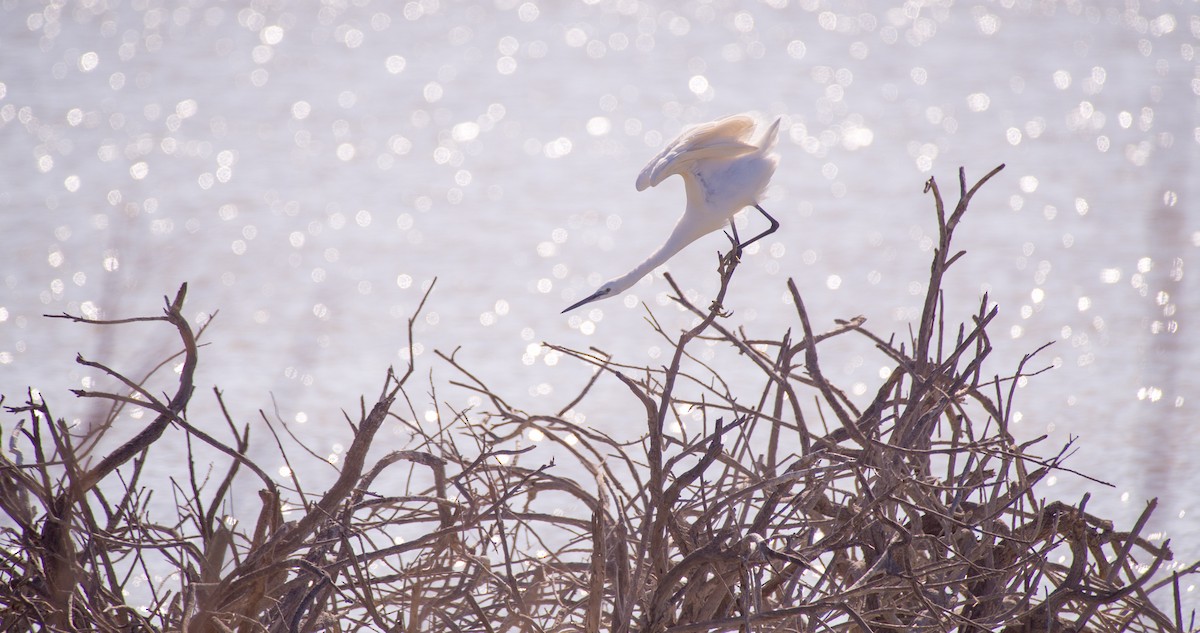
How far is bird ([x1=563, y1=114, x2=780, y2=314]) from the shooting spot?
2611mm

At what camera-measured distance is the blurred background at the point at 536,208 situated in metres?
4.95

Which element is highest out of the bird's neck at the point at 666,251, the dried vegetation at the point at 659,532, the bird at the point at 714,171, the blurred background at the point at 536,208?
the blurred background at the point at 536,208

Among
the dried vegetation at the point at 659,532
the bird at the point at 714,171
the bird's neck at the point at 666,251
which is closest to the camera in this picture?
the dried vegetation at the point at 659,532

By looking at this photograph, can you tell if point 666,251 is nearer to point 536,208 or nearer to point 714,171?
point 714,171

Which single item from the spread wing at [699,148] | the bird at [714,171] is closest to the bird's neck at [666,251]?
the bird at [714,171]

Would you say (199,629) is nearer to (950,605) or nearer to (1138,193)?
(950,605)

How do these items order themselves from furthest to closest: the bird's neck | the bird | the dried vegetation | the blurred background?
1. the blurred background
2. the bird
3. the bird's neck
4. the dried vegetation

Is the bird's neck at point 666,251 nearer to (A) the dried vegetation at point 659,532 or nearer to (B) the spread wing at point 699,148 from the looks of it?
(B) the spread wing at point 699,148

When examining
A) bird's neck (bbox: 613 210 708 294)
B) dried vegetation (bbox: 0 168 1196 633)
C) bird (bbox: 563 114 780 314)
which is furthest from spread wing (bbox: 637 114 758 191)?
dried vegetation (bbox: 0 168 1196 633)

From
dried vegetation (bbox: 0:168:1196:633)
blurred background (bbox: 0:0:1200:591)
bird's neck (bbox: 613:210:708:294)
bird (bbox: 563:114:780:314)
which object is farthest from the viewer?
blurred background (bbox: 0:0:1200:591)

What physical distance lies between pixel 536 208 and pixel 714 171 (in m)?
4.33

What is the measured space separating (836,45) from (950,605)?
7842mm

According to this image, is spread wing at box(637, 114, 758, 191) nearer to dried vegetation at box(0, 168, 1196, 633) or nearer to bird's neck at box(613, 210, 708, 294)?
bird's neck at box(613, 210, 708, 294)

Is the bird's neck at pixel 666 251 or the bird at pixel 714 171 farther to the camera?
the bird at pixel 714 171
